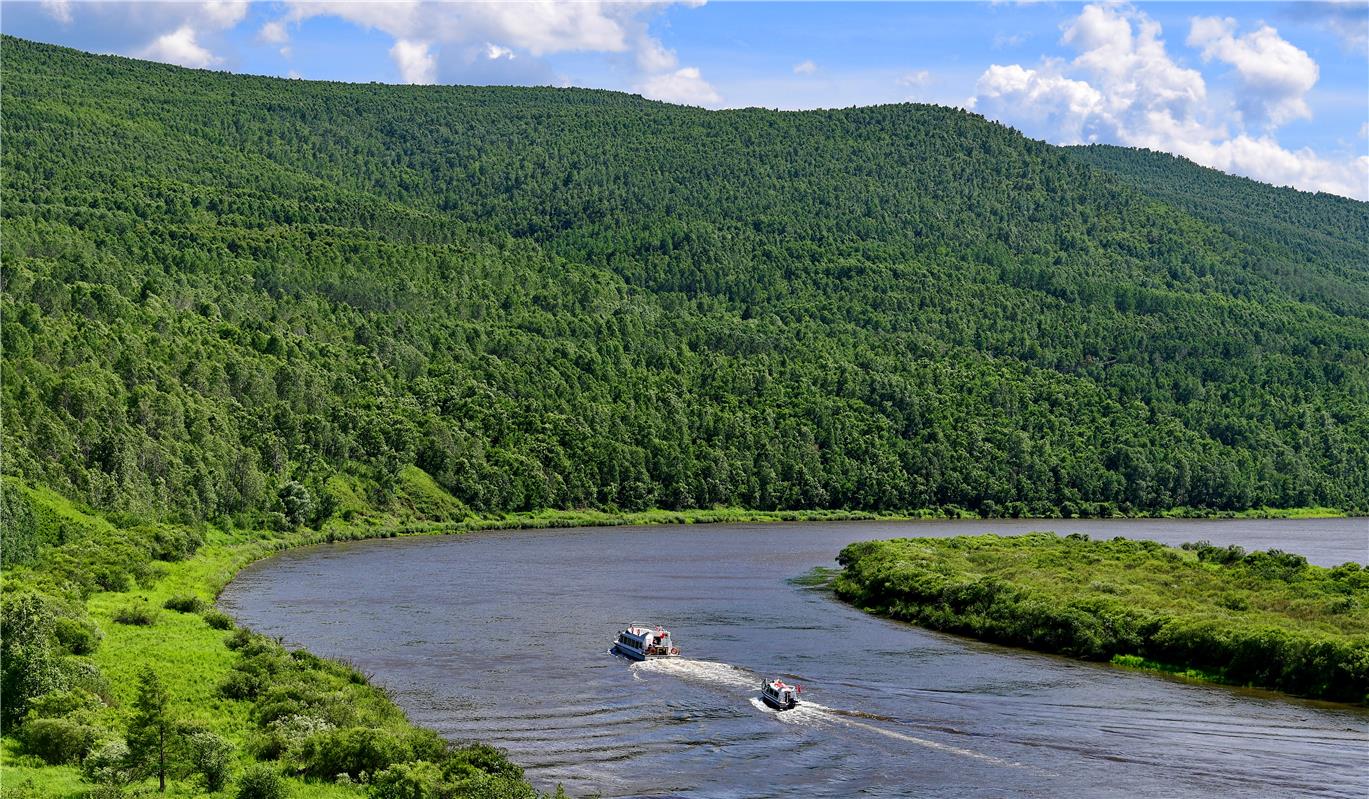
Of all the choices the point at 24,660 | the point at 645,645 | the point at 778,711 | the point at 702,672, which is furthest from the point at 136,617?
the point at 778,711

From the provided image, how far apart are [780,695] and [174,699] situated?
94.6 ft

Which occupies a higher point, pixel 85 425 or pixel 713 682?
pixel 85 425

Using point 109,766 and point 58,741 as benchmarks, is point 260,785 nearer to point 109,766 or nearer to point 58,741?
point 109,766

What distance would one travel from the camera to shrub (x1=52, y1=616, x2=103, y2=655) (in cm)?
7306

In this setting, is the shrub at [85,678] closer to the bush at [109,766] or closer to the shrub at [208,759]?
the bush at [109,766]

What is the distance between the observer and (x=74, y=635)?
73875mm

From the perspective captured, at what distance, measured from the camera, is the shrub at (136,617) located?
281 feet

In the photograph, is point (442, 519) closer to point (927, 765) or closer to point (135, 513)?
point (135, 513)

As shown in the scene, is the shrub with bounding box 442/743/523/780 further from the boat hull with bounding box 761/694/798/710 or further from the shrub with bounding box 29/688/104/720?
the boat hull with bounding box 761/694/798/710

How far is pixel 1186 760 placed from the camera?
2484 inches

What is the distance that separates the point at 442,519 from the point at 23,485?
69508mm

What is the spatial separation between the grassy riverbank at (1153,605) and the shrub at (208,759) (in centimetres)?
5478

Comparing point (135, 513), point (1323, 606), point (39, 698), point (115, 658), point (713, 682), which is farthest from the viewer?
point (135, 513)

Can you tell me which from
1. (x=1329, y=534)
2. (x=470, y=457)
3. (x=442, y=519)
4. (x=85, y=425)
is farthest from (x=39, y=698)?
(x=1329, y=534)
